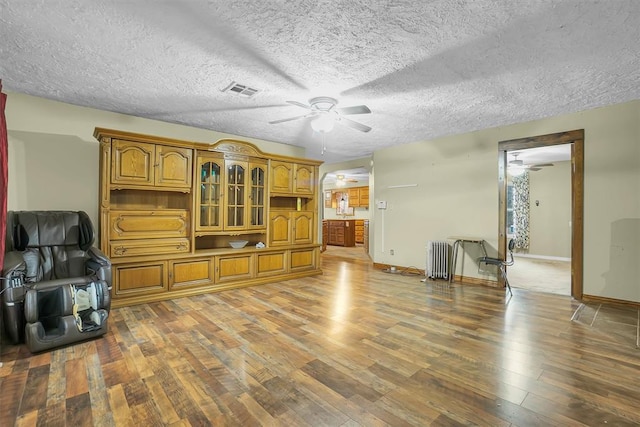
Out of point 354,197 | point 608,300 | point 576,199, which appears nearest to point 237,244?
point 576,199

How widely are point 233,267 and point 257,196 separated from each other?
1195 millimetres

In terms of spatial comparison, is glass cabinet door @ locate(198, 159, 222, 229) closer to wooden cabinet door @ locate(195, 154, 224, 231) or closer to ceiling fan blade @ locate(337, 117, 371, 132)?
wooden cabinet door @ locate(195, 154, 224, 231)

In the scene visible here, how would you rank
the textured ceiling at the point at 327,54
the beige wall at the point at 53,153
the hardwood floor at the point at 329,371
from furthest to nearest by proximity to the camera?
the beige wall at the point at 53,153, the textured ceiling at the point at 327,54, the hardwood floor at the point at 329,371

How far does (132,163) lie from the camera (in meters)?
3.67

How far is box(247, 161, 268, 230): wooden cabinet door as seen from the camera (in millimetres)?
4766

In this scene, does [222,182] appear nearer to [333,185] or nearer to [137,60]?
[137,60]

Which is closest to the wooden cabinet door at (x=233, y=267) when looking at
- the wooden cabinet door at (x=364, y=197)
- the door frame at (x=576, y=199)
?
the door frame at (x=576, y=199)

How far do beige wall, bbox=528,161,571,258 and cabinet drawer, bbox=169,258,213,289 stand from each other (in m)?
8.45

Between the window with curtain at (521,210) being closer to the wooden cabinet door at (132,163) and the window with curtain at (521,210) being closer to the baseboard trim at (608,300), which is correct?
the baseboard trim at (608,300)

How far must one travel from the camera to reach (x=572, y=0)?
6.15 ft

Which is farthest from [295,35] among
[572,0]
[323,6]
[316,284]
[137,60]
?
[316,284]

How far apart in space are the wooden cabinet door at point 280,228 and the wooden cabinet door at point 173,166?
1.47 metres

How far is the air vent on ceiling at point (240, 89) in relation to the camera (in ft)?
10.4

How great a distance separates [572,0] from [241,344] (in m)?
3.43
